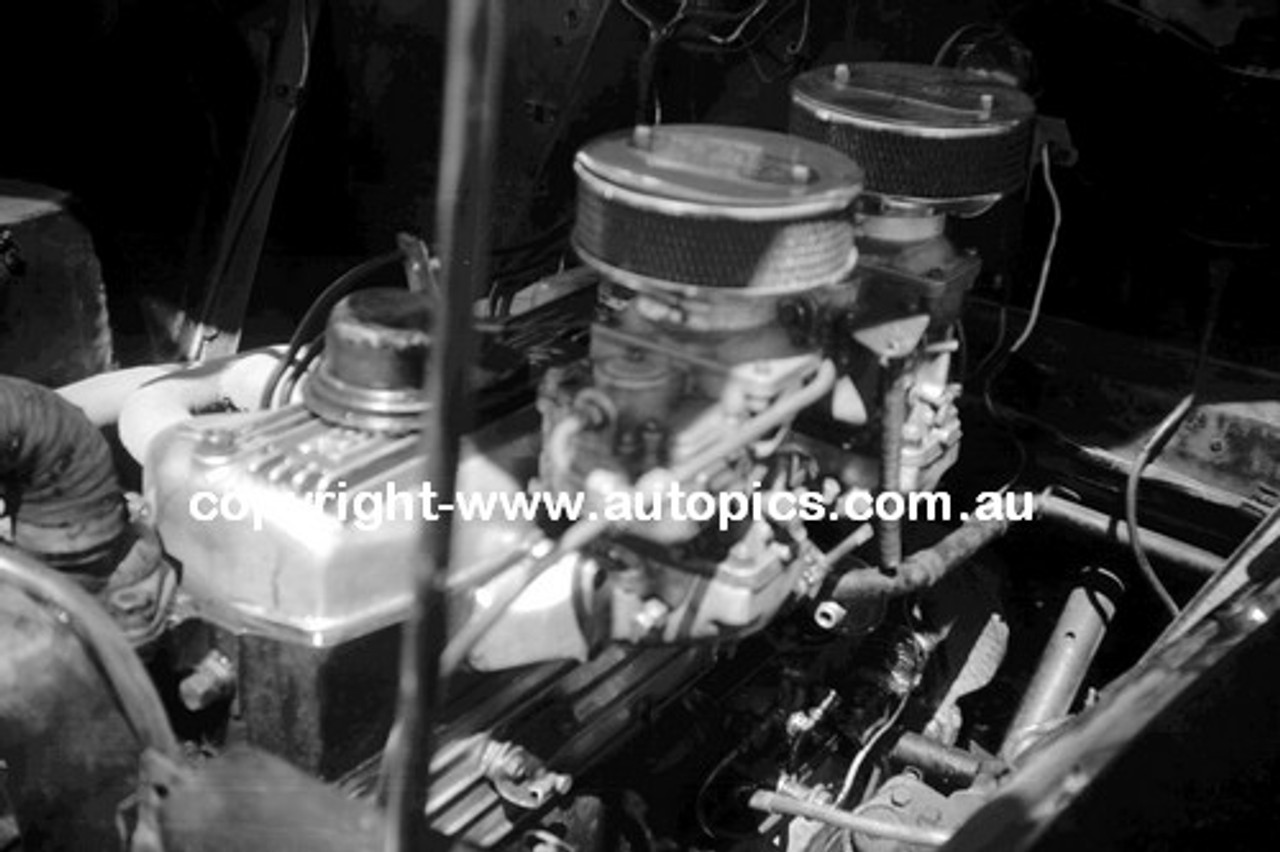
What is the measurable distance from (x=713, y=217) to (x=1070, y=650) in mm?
1190

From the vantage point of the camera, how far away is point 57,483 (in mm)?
1543

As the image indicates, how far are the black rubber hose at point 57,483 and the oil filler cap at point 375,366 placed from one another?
9.9 inches

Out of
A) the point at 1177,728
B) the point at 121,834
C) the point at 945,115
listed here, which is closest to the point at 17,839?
the point at 121,834

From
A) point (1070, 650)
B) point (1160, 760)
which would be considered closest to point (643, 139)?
point (1160, 760)

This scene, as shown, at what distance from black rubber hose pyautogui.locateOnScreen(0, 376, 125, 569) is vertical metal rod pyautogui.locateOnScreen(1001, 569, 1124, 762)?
4.55 feet

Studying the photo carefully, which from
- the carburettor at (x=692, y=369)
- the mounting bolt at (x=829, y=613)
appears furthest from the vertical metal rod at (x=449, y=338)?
the mounting bolt at (x=829, y=613)

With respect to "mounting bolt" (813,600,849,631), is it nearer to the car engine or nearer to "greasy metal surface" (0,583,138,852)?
the car engine

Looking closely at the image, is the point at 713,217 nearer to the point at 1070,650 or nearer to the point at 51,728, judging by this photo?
the point at 51,728

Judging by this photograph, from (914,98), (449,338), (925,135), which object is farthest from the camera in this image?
(914,98)

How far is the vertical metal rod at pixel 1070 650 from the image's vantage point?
2221 mm

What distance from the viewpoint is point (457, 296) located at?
83cm

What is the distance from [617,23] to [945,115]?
2.58 feet

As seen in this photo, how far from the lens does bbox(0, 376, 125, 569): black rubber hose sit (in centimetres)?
150

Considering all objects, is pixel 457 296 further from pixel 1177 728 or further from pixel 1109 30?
pixel 1109 30
